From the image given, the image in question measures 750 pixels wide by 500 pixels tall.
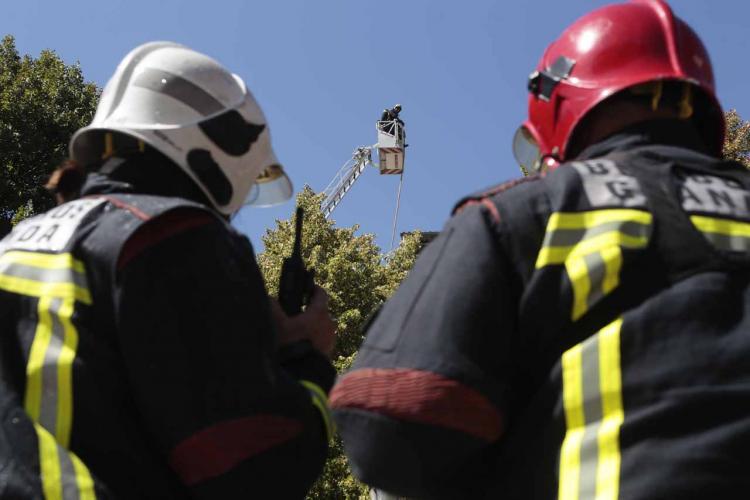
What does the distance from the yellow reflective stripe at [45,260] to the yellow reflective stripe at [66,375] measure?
0.33 feet

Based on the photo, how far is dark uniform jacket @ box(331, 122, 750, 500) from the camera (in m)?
1.61

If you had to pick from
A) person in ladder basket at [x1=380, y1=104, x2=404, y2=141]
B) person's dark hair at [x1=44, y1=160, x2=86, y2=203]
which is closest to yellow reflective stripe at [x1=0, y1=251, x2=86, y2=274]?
person's dark hair at [x1=44, y1=160, x2=86, y2=203]

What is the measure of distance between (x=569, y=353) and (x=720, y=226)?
425mm

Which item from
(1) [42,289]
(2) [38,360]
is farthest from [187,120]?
(2) [38,360]

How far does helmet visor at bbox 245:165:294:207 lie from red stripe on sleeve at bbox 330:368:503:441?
67.2 inches

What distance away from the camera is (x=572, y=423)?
5.50 ft

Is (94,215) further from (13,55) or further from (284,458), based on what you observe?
(13,55)

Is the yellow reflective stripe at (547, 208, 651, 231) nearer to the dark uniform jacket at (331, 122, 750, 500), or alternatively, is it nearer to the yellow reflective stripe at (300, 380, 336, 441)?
the dark uniform jacket at (331, 122, 750, 500)

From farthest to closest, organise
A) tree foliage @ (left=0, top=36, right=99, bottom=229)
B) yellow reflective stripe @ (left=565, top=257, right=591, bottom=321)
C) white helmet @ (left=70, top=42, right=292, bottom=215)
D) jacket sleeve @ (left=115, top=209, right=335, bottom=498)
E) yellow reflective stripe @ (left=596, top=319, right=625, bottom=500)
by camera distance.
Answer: tree foliage @ (left=0, top=36, right=99, bottom=229), white helmet @ (left=70, top=42, right=292, bottom=215), jacket sleeve @ (left=115, top=209, right=335, bottom=498), yellow reflective stripe @ (left=565, top=257, right=591, bottom=321), yellow reflective stripe @ (left=596, top=319, right=625, bottom=500)

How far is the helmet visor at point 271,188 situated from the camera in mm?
3325

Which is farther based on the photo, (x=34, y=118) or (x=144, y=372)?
(x=34, y=118)

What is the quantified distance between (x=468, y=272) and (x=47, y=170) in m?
19.9

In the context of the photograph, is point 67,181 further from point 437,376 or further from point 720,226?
point 720,226

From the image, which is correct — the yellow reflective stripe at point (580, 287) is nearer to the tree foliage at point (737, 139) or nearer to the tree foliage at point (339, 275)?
the tree foliage at point (339, 275)
